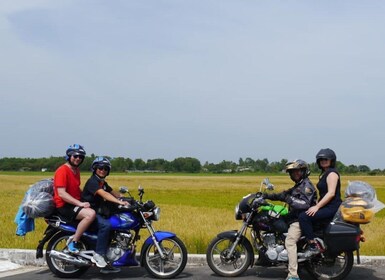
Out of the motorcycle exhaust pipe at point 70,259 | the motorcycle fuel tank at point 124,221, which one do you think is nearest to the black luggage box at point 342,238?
the motorcycle fuel tank at point 124,221

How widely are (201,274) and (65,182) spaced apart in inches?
94.2

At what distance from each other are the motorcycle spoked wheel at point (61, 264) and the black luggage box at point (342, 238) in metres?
3.48

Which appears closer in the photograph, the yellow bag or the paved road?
the yellow bag

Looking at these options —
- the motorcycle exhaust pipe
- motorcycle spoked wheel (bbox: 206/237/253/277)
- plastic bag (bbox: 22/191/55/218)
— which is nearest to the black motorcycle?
motorcycle spoked wheel (bbox: 206/237/253/277)

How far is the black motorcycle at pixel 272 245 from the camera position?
722cm

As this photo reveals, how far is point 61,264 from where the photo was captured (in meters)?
7.72

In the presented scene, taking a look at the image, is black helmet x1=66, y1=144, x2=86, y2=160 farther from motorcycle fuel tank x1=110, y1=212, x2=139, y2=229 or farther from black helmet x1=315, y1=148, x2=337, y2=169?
black helmet x1=315, y1=148, x2=337, y2=169

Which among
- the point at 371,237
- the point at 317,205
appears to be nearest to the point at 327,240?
the point at 317,205

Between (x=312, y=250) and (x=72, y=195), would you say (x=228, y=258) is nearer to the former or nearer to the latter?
(x=312, y=250)

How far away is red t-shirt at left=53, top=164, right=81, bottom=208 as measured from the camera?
7.58 metres

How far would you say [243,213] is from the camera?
7.69 m

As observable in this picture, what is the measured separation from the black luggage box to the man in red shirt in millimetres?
3309

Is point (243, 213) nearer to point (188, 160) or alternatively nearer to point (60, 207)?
point (60, 207)

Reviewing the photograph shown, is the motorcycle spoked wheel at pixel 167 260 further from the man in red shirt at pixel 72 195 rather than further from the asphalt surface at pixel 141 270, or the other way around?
the man in red shirt at pixel 72 195
